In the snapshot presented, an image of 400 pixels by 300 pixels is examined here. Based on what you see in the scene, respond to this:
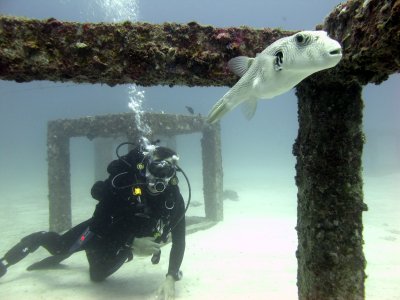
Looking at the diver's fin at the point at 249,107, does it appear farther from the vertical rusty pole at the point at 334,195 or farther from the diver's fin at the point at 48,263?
the diver's fin at the point at 48,263

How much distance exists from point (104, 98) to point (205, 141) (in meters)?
153

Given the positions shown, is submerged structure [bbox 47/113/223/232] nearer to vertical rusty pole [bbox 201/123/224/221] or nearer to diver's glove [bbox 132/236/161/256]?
vertical rusty pole [bbox 201/123/224/221]

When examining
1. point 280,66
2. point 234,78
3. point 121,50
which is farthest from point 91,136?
point 280,66

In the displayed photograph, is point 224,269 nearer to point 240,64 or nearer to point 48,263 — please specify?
point 48,263

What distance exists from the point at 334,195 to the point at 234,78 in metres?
1.47

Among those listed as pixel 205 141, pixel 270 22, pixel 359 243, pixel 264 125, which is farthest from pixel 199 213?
pixel 264 125

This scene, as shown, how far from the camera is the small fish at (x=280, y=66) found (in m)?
1.60

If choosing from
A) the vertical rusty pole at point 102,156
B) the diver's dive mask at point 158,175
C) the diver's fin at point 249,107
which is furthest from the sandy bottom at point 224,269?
the vertical rusty pole at point 102,156

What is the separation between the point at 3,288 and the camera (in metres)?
5.68

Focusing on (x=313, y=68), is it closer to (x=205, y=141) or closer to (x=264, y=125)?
(x=205, y=141)

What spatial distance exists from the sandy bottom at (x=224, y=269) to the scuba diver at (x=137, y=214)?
1.72ft

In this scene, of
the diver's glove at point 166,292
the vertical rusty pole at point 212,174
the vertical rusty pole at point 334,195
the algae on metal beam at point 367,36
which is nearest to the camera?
the algae on metal beam at point 367,36

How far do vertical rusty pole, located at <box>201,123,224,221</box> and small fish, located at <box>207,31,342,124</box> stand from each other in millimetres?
8923

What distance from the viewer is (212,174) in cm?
A: 1116
